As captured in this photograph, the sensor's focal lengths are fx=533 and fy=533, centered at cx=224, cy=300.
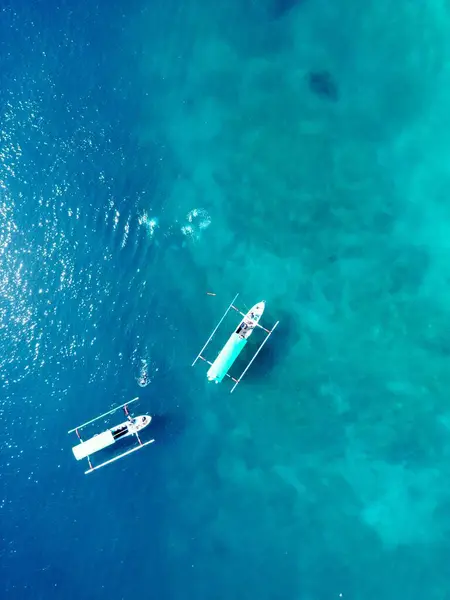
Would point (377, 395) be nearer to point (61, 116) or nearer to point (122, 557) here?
point (122, 557)

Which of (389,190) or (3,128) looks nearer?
(389,190)

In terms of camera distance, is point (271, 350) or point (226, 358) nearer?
point (226, 358)

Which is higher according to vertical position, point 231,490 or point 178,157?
point 178,157

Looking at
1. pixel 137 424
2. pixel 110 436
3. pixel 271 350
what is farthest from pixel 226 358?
pixel 110 436

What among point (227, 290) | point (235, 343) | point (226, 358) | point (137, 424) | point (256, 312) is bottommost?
point (137, 424)

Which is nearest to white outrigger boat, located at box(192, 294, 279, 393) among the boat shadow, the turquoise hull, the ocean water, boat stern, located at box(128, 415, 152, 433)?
the turquoise hull

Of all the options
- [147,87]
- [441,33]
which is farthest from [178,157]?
[441,33]

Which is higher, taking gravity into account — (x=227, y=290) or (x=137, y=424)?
(x=227, y=290)

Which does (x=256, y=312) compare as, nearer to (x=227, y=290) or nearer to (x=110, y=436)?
(x=227, y=290)
